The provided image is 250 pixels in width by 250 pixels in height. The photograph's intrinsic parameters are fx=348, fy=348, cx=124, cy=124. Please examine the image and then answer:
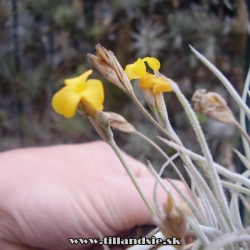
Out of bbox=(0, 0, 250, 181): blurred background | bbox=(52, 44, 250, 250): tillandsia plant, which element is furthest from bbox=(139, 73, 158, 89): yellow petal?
bbox=(0, 0, 250, 181): blurred background

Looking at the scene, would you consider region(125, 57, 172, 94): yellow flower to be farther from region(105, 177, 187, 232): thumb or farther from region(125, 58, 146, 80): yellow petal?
region(105, 177, 187, 232): thumb

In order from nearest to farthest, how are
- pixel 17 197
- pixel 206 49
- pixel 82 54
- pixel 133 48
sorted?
pixel 17 197, pixel 206 49, pixel 133 48, pixel 82 54

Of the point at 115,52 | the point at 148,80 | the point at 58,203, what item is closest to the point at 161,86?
the point at 148,80

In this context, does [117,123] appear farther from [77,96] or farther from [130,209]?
[130,209]

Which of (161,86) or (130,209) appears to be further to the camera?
(130,209)

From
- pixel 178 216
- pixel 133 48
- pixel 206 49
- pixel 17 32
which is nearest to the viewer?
pixel 178 216

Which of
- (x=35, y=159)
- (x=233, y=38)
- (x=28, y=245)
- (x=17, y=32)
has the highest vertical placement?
(x=17, y=32)

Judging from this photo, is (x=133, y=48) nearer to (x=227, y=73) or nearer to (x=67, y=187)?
(x=227, y=73)

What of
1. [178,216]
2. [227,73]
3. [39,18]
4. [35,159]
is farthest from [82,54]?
[178,216]
